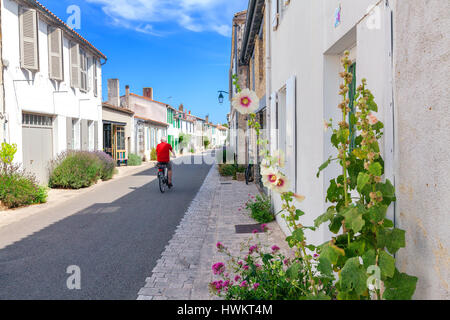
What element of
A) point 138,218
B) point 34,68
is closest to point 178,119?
point 34,68

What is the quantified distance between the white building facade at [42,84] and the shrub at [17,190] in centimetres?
141

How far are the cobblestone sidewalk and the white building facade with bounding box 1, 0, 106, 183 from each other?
578 cm

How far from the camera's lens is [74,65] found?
14.2 m

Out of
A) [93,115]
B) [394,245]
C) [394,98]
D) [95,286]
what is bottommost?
[95,286]

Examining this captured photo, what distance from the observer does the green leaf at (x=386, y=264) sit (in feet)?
5.06

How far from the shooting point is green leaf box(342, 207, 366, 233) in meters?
1.57

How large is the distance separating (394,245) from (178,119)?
4845 cm

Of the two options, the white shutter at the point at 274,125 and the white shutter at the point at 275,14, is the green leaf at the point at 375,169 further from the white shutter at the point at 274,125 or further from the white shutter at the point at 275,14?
the white shutter at the point at 275,14

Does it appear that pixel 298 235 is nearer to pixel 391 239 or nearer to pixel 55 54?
pixel 391 239

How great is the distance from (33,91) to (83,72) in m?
4.65

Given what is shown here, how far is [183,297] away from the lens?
3.60m

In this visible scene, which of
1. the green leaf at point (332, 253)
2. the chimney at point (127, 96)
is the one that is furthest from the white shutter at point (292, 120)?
the chimney at point (127, 96)

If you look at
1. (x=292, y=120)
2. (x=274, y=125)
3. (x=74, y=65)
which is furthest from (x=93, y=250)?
(x=74, y=65)
